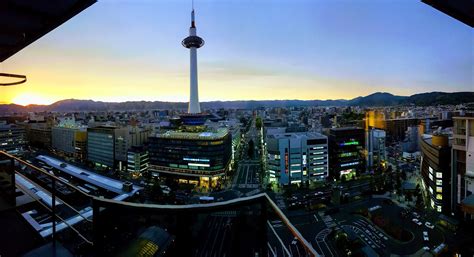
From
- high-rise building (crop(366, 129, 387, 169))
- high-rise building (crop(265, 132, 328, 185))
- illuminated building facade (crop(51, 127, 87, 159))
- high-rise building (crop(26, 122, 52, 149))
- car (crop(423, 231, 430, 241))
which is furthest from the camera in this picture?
high-rise building (crop(26, 122, 52, 149))

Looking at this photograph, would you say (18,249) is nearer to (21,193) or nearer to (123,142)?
(21,193)

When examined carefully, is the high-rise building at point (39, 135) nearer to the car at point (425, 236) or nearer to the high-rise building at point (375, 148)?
the high-rise building at point (375, 148)

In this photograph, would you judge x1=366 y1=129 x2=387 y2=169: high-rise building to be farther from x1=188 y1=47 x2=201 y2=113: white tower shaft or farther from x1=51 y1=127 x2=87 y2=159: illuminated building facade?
x1=51 y1=127 x2=87 y2=159: illuminated building facade

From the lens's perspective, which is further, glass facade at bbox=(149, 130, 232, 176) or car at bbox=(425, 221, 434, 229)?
glass facade at bbox=(149, 130, 232, 176)

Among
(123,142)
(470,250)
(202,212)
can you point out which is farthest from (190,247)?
(123,142)

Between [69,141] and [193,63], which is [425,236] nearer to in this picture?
[193,63]

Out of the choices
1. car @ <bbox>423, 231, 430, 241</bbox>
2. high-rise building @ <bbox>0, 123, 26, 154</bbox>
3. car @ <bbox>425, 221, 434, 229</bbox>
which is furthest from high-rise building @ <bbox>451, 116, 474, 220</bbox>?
high-rise building @ <bbox>0, 123, 26, 154</bbox>

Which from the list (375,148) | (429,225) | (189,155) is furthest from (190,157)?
(375,148)
